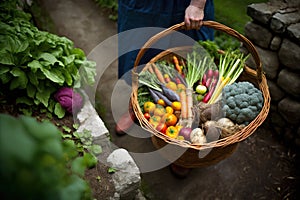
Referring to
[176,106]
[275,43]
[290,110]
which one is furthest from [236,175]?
[275,43]

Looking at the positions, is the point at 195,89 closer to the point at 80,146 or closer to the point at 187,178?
the point at 187,178

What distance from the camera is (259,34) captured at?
2.54 m

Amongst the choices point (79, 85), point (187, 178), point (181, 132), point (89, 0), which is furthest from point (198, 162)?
point (89, 0)

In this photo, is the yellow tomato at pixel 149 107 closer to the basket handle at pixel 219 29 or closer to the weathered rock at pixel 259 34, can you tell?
the basket handle at pixel 219 29

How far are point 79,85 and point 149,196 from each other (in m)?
0.92

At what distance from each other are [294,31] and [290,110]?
0.61 meters

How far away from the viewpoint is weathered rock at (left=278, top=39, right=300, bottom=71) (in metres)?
2.33

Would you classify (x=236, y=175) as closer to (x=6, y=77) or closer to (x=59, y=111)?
(x=59, y=111)

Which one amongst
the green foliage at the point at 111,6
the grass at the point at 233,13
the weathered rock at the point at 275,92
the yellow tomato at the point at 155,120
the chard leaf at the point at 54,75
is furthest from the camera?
the green foliage at the point at 111,6

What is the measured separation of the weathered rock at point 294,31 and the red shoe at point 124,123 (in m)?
1.31

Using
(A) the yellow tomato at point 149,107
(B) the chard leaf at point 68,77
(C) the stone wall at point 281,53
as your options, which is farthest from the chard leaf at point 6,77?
(C) the stone wall at point 281,53

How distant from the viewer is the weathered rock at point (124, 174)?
1.98 m

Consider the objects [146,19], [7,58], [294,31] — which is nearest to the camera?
[7,58]

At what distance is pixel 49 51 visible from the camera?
2180 millimetres
